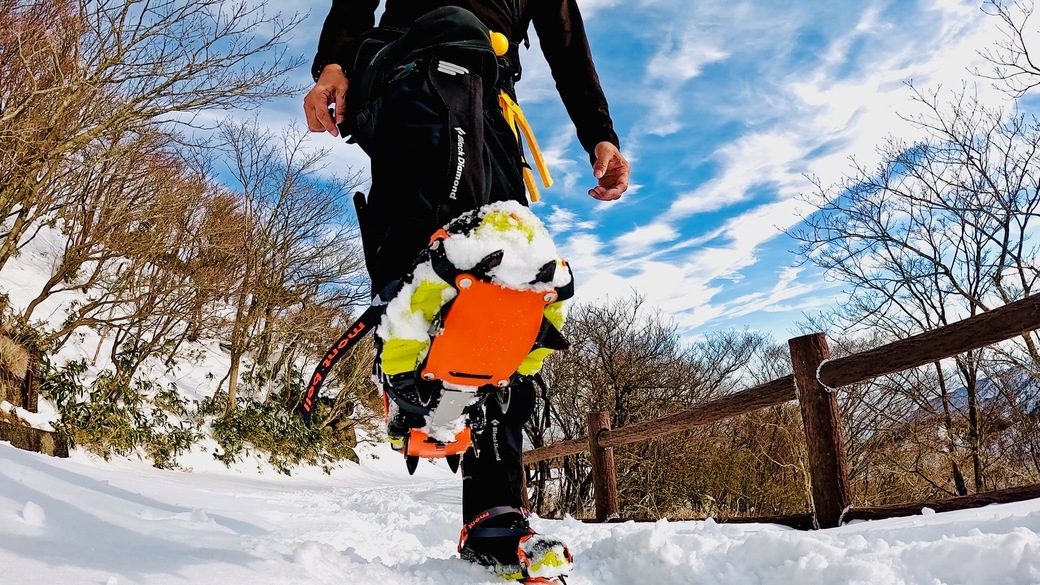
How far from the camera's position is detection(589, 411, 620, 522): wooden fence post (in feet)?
17.3

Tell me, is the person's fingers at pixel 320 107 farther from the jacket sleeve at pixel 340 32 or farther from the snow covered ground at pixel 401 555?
the snow covered ground at pixel 401 555

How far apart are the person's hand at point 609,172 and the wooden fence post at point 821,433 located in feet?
6.02

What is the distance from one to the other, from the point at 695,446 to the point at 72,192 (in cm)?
1130

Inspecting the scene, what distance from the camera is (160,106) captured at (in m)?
6.60

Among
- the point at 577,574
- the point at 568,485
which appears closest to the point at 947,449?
the point at 568,485

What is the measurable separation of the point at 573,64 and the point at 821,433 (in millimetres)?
2213

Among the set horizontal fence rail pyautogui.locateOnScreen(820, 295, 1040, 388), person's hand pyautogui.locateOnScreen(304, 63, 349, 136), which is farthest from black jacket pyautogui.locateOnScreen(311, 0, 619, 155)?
horizontal fence rail pyautogui.locateOnScreen(820, 295, 1040, 388)

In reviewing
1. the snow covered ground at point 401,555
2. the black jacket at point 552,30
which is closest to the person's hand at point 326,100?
the black jacket at point 552,30

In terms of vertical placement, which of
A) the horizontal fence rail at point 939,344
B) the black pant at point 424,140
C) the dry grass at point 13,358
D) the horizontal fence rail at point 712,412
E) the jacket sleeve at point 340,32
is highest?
the dry grass at point 13,358

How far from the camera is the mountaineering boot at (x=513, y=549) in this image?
1255mm

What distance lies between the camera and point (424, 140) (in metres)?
1.18

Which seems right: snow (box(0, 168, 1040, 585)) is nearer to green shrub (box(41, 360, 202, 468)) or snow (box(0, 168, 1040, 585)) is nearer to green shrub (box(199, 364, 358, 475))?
green shrub (box(41, 360, 202, 468))

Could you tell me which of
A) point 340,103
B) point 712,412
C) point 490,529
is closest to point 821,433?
point 712,412

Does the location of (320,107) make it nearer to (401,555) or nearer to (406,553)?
(401,555)
